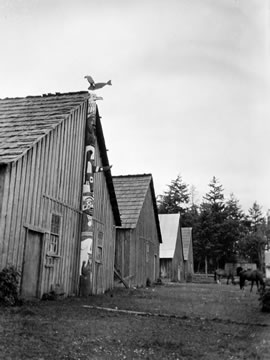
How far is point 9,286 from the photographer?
10.5 meters

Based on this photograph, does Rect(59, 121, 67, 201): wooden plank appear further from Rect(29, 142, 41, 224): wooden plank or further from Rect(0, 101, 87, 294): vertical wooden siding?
Rect(29, 142, 41, 224): wooden plank

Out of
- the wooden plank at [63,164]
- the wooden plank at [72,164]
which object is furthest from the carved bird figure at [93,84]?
the wooden plank at [63,164]

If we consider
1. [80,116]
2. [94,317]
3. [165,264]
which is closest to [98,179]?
[80,116]

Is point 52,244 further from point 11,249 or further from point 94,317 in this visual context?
point 94,317

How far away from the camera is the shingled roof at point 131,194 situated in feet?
81.4

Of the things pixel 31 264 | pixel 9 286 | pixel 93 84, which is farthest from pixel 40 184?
pixel 93 84

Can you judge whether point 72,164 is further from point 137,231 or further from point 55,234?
point 137,231

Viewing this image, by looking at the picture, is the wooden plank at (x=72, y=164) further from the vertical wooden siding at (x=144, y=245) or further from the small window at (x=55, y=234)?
the vertical wooden siding at (x=144, y=245)

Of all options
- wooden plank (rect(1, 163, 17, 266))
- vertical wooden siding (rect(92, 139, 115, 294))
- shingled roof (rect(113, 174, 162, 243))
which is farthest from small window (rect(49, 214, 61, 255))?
shingled roof (rect(113, 174, 162, 243))

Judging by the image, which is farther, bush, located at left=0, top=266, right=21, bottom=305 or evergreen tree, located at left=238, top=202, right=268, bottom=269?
evergreen tree, located at left=238, top=202, right=268, bottom=269

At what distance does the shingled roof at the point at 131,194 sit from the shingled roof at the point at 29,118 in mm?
10059

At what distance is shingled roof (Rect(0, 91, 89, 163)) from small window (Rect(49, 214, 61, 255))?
9.08ft

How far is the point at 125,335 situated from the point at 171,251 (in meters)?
31.2

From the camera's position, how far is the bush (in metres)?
10.2
